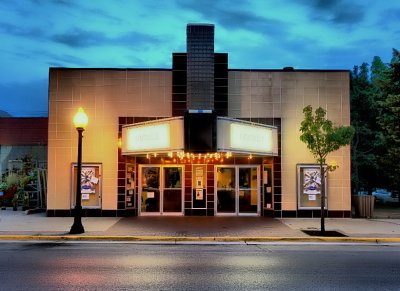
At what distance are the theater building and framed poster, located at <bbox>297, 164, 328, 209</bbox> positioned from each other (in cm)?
5

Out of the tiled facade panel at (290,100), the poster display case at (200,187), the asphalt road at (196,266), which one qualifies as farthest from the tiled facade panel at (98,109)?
the asphalt road at (196,266)

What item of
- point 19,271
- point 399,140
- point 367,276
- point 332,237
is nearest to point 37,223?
point 19,271

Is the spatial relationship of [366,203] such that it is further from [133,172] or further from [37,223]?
[37,223]

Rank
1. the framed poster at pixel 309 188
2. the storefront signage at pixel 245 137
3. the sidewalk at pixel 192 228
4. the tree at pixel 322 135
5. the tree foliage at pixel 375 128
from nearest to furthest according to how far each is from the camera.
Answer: the sidewalk at pixel 192 228 < the tree at pixel 322 135 < the storefront signage at pixel 245 137 < the framed poster at pixel 309 188 < the tree foliage at pixel 375 128

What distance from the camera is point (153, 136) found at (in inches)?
704

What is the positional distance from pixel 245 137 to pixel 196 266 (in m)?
8.70

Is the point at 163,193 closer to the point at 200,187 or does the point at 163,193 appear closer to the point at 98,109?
the point at 200,187

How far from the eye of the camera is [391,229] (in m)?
16.5

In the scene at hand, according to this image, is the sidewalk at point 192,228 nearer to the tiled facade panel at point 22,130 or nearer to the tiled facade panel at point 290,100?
the tiled facade panel at point 290,100

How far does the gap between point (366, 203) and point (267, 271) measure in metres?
12.7

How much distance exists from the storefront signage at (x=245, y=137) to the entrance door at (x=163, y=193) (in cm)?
429

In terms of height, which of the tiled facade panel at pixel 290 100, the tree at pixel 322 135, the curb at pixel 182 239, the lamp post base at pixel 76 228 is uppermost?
the tiled facade panel at pixel 290 100

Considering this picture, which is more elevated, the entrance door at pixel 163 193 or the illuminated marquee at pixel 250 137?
the illuminated marquee at pixel 250 137

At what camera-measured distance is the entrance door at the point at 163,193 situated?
20859 mm
